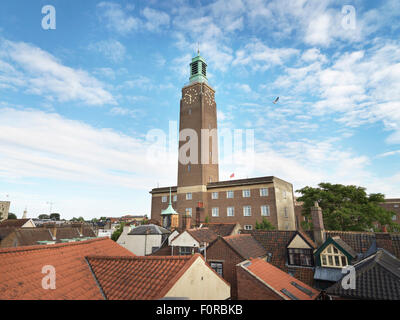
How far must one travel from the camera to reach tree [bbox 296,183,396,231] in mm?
30656

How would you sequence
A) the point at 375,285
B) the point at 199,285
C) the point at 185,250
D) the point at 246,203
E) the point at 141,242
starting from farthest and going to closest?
the point at 246,203 < the point at 141,242 < the point at 185,250 < the point at 375,285 < the point at 199,285

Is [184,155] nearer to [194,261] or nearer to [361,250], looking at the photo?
[361,250]

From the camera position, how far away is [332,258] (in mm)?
18531

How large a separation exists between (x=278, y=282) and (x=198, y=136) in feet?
135

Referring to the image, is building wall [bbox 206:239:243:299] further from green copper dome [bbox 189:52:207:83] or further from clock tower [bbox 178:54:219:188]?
green copper dome [bbox 189:52:207:83]

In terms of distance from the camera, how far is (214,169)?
54531 mm

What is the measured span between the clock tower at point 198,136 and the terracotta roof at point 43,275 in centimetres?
4120

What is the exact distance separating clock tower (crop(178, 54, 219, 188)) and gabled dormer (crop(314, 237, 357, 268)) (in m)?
32.4

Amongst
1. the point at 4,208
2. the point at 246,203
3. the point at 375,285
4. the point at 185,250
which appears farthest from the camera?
the point at 4,208

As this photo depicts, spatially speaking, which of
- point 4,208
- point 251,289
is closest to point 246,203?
point 251,289

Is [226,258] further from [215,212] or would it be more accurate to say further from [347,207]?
[215,212]

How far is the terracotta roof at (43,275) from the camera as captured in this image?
21.9ft
